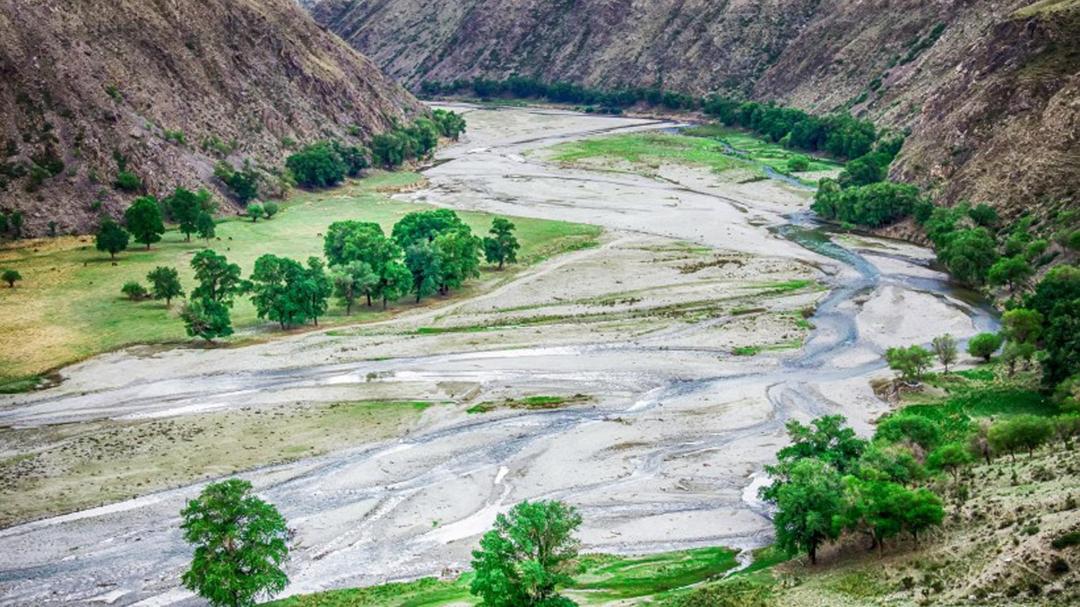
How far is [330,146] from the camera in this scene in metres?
163

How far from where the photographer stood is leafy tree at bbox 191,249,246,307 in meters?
96.4

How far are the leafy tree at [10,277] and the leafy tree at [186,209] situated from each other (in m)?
21.3

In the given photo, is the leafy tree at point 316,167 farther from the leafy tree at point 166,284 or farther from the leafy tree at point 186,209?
the leafy tree at point 166,284

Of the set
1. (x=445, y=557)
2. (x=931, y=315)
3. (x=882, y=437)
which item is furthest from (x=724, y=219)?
(x=445, y=557)

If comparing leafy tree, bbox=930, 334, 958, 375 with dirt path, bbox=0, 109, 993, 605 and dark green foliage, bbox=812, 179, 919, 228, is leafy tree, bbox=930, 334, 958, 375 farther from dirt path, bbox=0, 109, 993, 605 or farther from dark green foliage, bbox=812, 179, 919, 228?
dark green foliage, bbox=812, 179, 919, 228

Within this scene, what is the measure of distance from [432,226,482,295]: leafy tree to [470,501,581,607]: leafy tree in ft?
202

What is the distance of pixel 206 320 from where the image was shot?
89.1 meters

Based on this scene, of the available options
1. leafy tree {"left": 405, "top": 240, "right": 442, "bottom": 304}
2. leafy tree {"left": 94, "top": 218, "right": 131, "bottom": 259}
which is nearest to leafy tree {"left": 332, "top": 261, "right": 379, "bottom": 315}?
leafy tree {"left": 405, "top": 240, "right": 442, "bottom": 304}

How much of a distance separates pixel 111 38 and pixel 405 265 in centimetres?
6493

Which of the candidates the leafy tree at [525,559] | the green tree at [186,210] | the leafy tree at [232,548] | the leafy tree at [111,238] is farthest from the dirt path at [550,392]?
the green tree at [186,210]

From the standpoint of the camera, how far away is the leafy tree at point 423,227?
4473 inches

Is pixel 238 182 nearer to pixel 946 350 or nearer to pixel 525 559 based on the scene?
pixel 946 350

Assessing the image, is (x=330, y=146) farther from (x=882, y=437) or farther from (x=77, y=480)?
(x=882, y=437)

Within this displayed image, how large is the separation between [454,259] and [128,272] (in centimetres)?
3186
